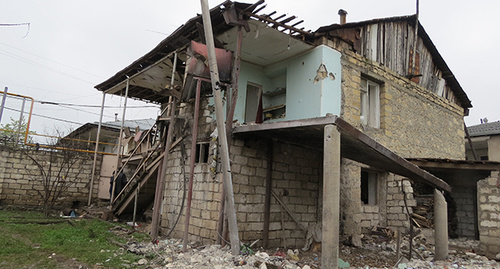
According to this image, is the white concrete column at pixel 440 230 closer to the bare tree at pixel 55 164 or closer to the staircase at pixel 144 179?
the staircase at pixel 144 179

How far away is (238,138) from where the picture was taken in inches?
298

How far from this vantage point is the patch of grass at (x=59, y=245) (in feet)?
18.5

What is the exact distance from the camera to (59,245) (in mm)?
6855

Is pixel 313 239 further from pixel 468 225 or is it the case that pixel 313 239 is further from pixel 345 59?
pixel 468 225

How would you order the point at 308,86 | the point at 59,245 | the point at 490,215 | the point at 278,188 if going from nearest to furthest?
the point at 59,245, the point at 490,215, the point at 278,188, the point at 308,86

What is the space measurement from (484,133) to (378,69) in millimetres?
10731

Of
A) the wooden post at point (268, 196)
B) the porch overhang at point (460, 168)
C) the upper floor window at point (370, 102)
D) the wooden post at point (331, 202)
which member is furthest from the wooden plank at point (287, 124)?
the porch overhang at point (460, 168)

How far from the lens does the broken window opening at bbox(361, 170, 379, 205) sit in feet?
34.6

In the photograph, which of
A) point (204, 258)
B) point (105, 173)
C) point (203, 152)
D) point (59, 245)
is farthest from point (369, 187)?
point (105, 173)

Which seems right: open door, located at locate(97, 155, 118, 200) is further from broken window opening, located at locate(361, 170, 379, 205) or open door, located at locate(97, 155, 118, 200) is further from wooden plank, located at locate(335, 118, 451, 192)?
wooden plank, located at locate(335, 118, 451, 192)

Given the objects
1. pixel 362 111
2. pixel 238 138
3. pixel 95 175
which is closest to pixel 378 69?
pixel 362 111

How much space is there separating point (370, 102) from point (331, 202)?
22.2 feet

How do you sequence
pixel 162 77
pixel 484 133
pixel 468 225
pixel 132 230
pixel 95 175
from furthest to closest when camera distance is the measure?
pixel 484 133 → pixel 95 175 → pixel 468 225 → pixel 162 77 → pixel 132 230

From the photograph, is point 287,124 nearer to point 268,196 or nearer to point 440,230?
point 268,196
